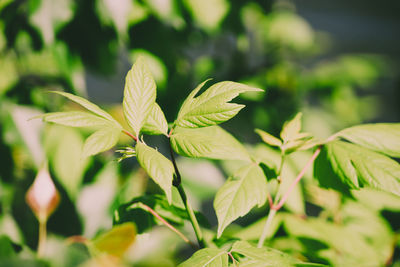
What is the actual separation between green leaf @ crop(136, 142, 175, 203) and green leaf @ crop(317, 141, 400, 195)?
0.20 m

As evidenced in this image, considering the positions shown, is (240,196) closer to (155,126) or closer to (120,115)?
(155,126)

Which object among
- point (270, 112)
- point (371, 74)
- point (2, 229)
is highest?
point (371, 74)

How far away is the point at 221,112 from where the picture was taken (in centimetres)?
28

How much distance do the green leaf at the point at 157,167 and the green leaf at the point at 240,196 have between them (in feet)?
0.24

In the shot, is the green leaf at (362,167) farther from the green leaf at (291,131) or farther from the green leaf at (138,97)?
the green leaf at (138,97)

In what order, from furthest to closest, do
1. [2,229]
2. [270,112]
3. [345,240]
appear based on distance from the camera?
1. [270,112]
2. [2,229]
3. [345,240]

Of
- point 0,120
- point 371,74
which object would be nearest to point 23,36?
point 0,120

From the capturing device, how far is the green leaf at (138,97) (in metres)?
0.29

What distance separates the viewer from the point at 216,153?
30cm

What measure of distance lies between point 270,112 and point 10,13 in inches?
27.9

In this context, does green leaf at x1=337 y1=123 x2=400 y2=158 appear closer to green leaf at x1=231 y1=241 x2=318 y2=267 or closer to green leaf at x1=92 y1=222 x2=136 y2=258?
green leaf at x1=231 y1=241 x2=318 y2=267

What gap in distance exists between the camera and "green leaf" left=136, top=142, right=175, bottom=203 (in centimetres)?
25

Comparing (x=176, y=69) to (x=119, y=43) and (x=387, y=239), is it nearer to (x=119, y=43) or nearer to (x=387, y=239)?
(x=119, y=43)

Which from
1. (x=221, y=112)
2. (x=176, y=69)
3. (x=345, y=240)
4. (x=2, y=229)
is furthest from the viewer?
(x=176, y=69)
